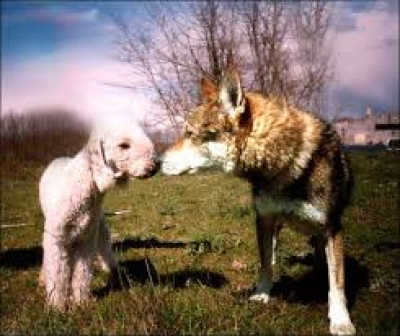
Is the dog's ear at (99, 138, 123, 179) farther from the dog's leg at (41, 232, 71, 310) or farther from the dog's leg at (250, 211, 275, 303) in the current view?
the dog's leg at (250, 211, 275, 303)

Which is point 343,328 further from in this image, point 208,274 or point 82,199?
point 82,199

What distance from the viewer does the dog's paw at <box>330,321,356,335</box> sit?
4566 mm

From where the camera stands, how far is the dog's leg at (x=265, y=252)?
18.8 ft

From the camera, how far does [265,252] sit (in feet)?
19.4

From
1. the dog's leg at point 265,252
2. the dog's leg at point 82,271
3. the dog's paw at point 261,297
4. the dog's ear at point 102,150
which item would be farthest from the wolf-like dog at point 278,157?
the dog's leg at point 82,271

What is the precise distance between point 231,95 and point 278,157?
0.70 metres

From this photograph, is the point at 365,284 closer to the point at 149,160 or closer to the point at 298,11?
the point at 149,160

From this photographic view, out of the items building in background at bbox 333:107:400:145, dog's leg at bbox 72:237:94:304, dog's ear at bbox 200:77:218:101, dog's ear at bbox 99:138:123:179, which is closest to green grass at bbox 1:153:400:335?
dog's leg at bbox 72:237:94:304

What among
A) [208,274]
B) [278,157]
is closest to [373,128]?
[208,274]

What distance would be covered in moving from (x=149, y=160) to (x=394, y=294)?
8.48ft

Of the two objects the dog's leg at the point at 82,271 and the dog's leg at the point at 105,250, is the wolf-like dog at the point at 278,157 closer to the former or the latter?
the dog's leg at the point at 82,271

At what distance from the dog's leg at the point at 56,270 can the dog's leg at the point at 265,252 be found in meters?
2.03

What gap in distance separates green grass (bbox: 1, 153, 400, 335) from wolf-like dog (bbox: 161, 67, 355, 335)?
657 millimetres

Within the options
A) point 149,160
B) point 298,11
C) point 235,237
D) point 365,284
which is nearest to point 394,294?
point 365,284
